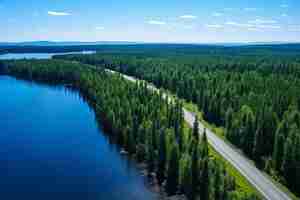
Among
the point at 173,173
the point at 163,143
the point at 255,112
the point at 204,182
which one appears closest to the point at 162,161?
the point at 163,143

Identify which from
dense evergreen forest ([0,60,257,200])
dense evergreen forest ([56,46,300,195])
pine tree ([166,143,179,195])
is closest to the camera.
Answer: dense evergreen forest ([0,60,257,200])

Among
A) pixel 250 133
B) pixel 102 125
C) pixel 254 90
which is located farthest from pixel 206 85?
pixel 250 133

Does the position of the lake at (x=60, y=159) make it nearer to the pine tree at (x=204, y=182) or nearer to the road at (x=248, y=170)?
the pine tree at (x=204, y=182)

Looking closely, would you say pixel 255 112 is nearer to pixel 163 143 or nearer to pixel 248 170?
pixel 248 170

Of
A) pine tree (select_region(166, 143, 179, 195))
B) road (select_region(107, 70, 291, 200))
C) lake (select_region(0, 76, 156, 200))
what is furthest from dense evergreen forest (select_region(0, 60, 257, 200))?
road (select_region(107, 70, 291, 200))

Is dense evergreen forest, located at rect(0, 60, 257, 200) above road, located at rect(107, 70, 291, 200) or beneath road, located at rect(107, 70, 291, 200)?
above

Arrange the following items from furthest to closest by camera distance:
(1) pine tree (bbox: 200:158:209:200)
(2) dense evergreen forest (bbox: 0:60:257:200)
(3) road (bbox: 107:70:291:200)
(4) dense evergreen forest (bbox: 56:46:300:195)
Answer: (4) dense evergreen forest (bbox: 56:46:300:195)
(3) road (bbox: 107:70:291:200)
(2) dense evergreen forest (bbox: 0:60:257:200)
(1) pine tree (bbox: 200:158:209:200)

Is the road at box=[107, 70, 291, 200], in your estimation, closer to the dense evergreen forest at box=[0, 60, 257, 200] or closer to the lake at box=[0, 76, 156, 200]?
the dense evergreen forest at box=[0, 60, 257, 200]

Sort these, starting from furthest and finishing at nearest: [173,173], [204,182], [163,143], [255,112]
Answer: [255,112] → [163,143] → [173,173] → [204,182]
